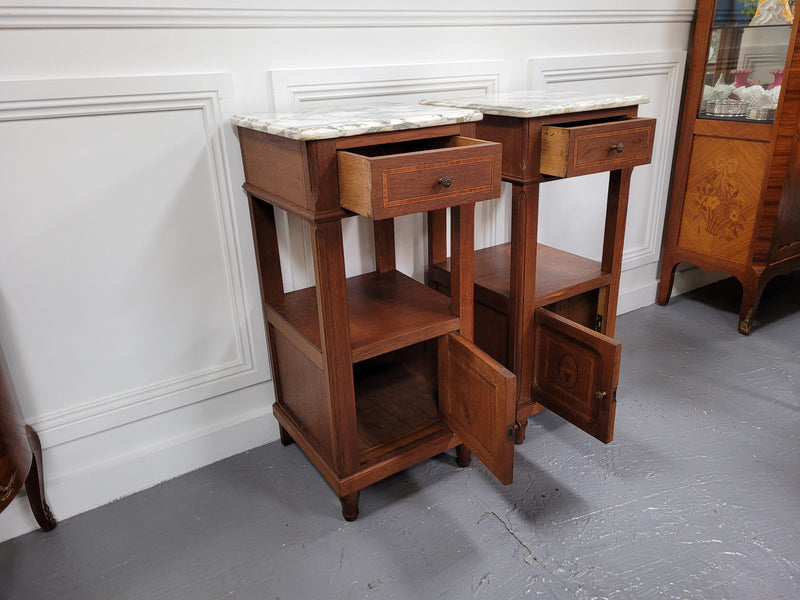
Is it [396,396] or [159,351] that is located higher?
[159,351]

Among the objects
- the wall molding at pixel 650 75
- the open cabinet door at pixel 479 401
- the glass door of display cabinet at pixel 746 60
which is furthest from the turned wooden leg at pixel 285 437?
the glass door of display cabinet at pixel 746 60

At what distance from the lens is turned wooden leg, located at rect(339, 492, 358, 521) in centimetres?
142

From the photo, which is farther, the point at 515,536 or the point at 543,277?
the point at 543,277

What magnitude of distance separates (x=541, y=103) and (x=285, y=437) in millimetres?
1141

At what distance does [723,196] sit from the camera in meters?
2.27

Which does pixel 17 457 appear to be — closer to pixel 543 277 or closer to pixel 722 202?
pixel 543 277

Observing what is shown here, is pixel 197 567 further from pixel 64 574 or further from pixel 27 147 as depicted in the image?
pixel 27 147

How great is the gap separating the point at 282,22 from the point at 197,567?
129cm

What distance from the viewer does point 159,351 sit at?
1542 millimetres

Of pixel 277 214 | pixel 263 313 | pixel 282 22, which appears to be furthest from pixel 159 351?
pixel 282 22

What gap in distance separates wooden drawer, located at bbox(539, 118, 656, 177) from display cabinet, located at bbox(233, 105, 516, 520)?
8.8 inches

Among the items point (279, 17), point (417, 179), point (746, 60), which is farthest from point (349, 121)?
point (746, 60)

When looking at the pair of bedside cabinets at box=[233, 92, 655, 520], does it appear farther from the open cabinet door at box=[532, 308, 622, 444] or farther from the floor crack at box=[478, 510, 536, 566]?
the floor crack at box=[478, 510, 536, 566]

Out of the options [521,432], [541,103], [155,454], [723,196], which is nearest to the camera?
[541,103]
